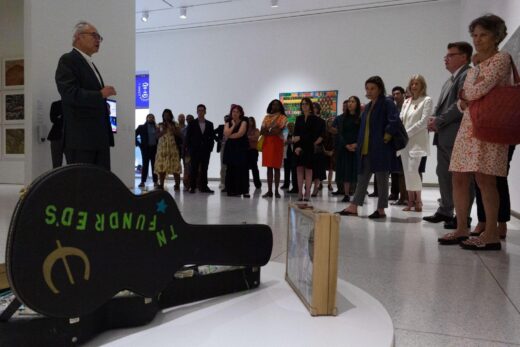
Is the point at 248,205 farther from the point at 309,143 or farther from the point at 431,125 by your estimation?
the point at 431,125

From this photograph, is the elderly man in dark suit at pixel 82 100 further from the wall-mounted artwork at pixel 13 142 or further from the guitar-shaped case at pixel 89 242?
the wall-mounted artwork at pixel 13 142

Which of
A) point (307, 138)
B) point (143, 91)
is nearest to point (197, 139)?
point (307, 138)

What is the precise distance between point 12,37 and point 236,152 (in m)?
4.26

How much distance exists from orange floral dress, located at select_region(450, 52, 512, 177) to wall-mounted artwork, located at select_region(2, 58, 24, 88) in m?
6.44

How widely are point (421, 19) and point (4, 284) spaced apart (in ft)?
29.4

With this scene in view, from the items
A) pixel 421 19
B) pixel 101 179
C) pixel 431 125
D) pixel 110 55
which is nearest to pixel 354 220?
pixel 431 125

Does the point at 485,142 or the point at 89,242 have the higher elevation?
the point at 485,142

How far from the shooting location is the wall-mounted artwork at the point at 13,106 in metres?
6.36

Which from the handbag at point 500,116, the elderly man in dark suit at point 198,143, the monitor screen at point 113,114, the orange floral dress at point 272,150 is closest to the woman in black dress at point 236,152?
the orange floral dress at point 272,150

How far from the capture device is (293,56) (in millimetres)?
9188

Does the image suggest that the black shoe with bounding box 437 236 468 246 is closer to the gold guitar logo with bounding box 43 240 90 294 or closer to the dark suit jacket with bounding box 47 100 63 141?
the gold guitar logo with bounding box 43 240 90 294

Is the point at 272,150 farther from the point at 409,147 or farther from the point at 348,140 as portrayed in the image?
the point at 409,147

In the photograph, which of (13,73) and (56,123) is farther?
(13,73)

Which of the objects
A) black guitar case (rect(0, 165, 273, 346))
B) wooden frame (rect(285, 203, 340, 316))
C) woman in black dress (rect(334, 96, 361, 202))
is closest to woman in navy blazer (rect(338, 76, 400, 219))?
woman in black dress (rect(334, 96, 361, 202))
